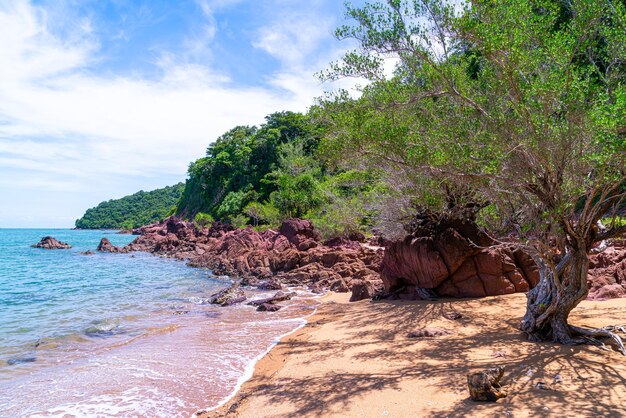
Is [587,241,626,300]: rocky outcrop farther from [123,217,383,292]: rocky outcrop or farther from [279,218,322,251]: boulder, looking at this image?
[279,218,322,251]: boulder

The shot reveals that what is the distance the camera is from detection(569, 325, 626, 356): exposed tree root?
21.1 feet

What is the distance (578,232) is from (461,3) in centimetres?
461

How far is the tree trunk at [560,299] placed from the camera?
7.03m

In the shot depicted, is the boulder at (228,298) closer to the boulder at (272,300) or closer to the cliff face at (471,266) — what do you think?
the boulder at (272,300)

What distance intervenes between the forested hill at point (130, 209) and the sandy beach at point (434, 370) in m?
132

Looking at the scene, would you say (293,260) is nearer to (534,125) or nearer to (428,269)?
(428,269)

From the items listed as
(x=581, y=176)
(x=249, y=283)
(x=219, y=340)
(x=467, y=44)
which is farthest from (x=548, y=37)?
(x=249, y=283)

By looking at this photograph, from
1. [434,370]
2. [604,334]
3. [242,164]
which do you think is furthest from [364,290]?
[242,164]

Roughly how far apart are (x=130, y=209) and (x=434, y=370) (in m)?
157

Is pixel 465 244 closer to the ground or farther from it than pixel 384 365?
farther from it

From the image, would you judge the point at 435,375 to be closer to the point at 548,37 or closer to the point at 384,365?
the point at 384,365

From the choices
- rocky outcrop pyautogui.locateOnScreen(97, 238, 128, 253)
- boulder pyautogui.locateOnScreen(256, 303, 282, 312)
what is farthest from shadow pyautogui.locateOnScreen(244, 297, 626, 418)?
rocky outcrop pyautogui.locateOnScreen(97, 238, 128, 253)

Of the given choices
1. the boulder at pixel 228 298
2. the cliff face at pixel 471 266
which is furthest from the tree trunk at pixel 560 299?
the boulder at pixel 228 298

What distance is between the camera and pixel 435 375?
6297 mm
